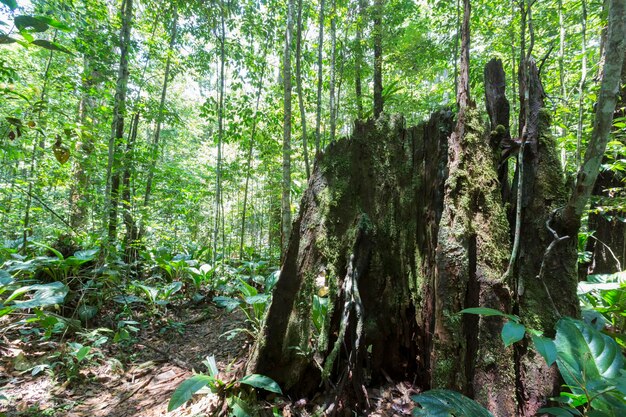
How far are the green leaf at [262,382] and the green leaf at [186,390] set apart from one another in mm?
298

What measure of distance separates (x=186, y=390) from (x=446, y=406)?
1.93 m

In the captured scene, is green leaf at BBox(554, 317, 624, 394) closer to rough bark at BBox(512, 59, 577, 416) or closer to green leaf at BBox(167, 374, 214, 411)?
rough bark at BBox(512, 59, 577, 416)

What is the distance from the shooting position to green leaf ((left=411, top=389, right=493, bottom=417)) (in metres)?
1.19

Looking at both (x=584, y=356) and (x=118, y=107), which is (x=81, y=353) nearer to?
(x=118, y=107)

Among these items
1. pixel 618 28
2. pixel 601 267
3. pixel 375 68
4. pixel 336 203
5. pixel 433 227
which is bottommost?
pixel 601 267

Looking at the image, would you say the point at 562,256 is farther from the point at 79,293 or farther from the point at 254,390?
the point at 79,293

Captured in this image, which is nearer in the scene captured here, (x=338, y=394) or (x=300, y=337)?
(x=338, y=394)

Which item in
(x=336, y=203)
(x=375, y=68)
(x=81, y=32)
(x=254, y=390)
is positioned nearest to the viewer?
(x=254, y=390)

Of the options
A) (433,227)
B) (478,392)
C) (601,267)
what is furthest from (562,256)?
(601,267)

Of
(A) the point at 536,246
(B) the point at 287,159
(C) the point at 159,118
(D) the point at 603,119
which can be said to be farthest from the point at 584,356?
(C) the point at 159,118

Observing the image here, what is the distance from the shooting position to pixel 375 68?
8.38m

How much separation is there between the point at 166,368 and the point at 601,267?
232 inches

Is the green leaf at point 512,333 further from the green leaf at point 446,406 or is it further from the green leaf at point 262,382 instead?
the green leaf at point 262,382

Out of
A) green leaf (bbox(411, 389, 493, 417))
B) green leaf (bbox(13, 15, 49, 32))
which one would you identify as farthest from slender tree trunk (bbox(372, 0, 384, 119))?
green leaf (bbox(13, 15, 49, 32))
